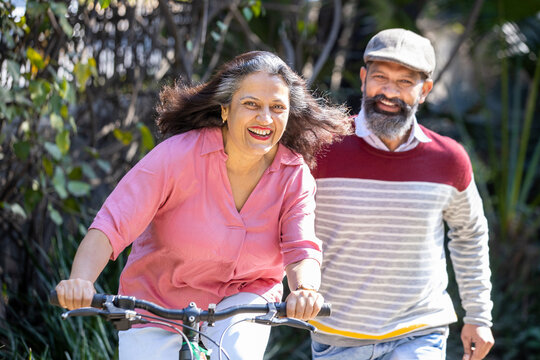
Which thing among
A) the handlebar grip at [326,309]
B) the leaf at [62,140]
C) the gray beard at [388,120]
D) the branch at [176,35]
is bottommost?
the handlebar grip at [326,309]

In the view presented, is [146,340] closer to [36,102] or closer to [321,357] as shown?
[321,357]

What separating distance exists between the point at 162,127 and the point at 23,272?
2447 mm

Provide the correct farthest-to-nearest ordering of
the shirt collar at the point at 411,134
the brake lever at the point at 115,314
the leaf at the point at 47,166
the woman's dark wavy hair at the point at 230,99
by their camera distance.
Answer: the leaf at the point at 47,166, the shirt collar at the point at 411,134, the woman's dark wavy hair at the point at 230,99, the brake lever at the point at 115,314

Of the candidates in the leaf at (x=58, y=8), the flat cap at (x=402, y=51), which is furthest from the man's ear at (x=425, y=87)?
the leaf at (x=58, y=8)

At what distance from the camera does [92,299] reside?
2436mm

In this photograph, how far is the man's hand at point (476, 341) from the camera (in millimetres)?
3691

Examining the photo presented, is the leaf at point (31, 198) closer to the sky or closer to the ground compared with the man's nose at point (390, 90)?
closer to the ground

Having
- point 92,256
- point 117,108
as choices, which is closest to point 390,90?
point 92,256

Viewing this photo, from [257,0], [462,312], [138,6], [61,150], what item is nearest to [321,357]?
[61,150]

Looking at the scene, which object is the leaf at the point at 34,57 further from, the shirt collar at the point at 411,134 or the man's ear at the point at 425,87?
the man's ear at the point at 425,87

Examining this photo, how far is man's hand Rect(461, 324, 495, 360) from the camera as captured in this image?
12.1 feet

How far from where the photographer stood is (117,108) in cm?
593

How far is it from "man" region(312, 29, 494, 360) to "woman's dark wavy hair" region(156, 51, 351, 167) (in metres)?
0.28

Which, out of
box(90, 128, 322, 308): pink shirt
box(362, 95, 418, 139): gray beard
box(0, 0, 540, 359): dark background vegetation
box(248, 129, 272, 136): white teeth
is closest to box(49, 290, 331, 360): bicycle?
box(90, 128, 322, 308): pink shirt
